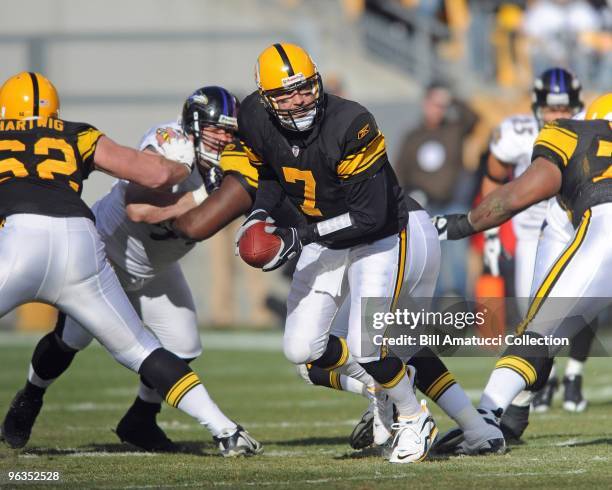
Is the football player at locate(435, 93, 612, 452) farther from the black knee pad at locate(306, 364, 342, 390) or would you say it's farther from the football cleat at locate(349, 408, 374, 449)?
the black knee pad at locate(306, 364, 342, 390)

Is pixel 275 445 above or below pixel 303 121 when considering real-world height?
below

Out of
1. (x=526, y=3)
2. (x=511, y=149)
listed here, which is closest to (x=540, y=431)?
(x=511, y=149)

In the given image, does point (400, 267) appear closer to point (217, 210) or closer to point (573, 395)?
point (217, 210)

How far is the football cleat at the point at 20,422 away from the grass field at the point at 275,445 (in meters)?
0.09

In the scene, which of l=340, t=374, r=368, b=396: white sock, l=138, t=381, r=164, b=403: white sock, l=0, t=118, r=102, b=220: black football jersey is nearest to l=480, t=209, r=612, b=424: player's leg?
l=340, t=374, r=368, b=396: white sock

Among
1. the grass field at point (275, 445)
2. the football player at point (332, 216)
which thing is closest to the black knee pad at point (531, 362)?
the grass field at point (275, 445)

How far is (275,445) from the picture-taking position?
20.2 feet

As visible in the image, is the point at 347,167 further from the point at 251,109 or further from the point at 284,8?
the point at 284,8

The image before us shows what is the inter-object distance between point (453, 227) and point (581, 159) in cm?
68

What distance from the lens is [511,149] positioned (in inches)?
289

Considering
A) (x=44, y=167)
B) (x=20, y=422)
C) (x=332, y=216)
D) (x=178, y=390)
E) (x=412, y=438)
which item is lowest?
(x=20, y=422)

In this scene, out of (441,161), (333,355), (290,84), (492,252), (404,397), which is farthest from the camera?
(441,161)

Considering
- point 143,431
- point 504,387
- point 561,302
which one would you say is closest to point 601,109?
point 561,302

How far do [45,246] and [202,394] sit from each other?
3.12ft
